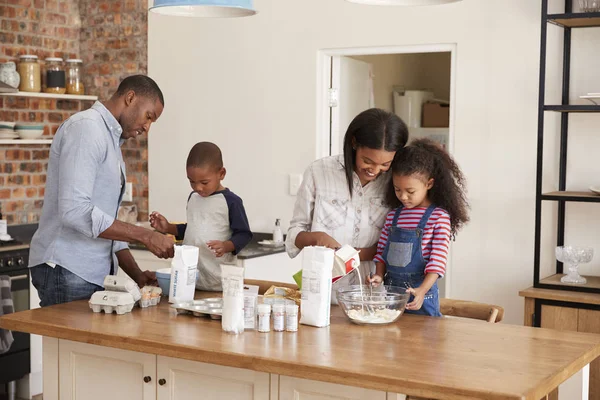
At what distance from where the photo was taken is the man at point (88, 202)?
279 cm

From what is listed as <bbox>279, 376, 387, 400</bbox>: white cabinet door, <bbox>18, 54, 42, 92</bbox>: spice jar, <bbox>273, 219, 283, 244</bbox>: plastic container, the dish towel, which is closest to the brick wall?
<bbox>18, 54, 42, 92</bbox>: spice jar

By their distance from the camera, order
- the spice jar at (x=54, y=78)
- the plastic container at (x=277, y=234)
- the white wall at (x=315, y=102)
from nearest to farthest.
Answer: the white wall at (x=315, y=102) → the plastic container at (x=277, y=234) → the spice jar at (x=54, y=78)

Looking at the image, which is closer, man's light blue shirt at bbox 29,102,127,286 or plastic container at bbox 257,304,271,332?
plastic container at bbox 257,304,271,332

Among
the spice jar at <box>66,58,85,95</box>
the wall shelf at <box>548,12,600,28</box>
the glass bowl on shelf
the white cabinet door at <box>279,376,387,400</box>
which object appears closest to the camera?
the white cabinet door at <box>279,376,387,400</box>

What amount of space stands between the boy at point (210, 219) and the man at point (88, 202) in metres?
0.27

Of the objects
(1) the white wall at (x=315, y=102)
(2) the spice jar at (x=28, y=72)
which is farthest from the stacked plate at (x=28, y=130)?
(1) the white wall at (x=315, y=102)

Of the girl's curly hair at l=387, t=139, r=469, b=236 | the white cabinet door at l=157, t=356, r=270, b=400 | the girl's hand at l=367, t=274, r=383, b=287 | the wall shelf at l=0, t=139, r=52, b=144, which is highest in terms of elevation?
the wall shelf at l=0, t=139, r=52, b=144

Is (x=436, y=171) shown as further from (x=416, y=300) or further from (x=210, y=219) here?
(x=210, y=219)

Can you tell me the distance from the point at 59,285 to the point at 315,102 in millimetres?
2302

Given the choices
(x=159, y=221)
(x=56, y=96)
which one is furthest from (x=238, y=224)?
(x=56, y=96)

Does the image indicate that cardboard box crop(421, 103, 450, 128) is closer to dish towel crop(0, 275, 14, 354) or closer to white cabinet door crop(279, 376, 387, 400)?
dish towel crop(0, 275, 14, 354)

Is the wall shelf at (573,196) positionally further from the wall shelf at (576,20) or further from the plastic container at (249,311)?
the plastic container at (249,311)

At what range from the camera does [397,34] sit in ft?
15.0

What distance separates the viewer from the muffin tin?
274 centimetres
